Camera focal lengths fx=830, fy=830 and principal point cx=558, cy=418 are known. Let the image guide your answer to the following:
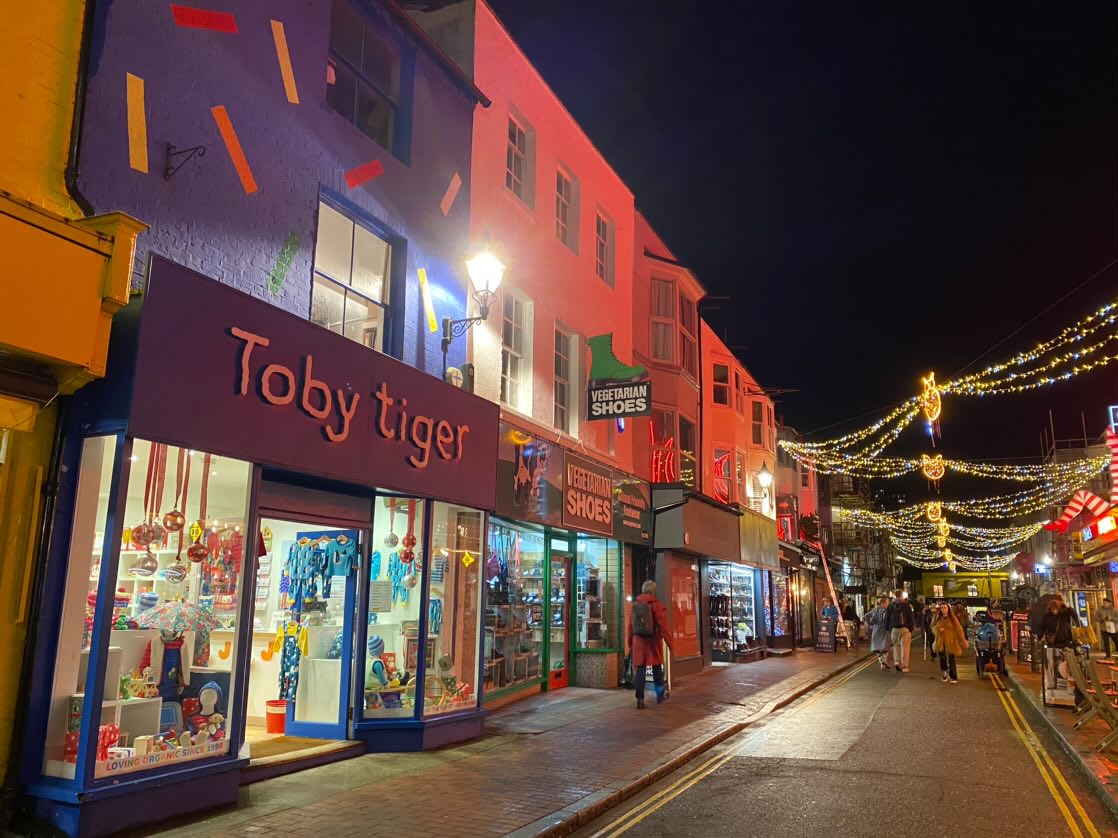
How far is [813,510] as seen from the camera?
131 ft

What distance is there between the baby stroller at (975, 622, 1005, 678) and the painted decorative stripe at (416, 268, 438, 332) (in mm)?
16438

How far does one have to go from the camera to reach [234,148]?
26.1 ft

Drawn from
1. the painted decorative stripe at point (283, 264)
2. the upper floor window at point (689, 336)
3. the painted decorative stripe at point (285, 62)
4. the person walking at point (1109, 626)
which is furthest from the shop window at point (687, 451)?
the person walking at point (1109, 626)

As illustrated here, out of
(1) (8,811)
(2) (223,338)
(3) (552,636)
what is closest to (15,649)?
(1) (8,811)

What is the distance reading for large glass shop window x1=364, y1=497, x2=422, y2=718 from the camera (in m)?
9.41

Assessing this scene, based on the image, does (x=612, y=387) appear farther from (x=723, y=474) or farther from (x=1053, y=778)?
(x=723, y=474)

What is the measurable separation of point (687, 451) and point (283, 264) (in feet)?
46.3

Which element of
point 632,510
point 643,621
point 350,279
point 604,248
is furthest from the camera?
point 604,248

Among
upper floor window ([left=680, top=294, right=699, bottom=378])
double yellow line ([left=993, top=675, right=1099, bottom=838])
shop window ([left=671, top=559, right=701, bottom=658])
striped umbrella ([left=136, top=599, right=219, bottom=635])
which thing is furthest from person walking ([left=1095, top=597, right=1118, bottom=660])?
striped umbrella ([left=136, top=599, right=219, bottom=635])

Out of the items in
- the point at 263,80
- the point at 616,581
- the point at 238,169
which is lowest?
the point at 616,581

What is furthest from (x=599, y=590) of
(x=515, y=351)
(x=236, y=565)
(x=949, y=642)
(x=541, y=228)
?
(x=236, y=565)

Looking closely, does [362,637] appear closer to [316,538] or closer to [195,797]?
[316,538]

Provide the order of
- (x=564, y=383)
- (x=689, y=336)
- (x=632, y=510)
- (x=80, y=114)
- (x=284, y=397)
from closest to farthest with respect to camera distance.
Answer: (x=80, y=114) → (x=284, y=397) → (x=564, y=383) → (x=632, y=510) → (x=689, y=336)

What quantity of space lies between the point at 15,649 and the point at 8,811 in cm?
111
